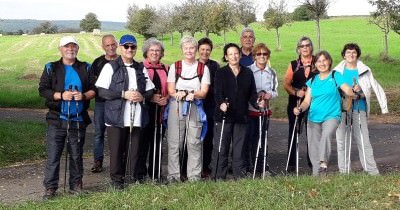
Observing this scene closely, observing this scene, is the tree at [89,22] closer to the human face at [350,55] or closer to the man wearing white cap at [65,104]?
the man wearing white cap at [65,104]

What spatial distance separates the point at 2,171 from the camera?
945 centimetres

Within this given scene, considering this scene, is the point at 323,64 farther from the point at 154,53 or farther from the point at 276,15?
the point at 276,15

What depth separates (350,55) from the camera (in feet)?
26.8

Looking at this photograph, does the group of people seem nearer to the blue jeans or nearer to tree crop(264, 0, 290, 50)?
the blue jeans

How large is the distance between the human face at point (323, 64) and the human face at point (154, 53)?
237cm

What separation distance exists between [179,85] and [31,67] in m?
33.8

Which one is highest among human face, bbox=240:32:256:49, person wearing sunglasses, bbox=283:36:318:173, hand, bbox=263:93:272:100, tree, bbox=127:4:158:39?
tree, bbox=127:4:158:39

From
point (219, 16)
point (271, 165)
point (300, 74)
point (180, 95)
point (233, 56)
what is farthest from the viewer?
point (219, 16)

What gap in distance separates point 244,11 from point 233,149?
3521cm

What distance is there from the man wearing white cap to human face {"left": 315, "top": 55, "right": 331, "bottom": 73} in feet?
10.9

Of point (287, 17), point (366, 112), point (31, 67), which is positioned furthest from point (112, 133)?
point (287, 17)

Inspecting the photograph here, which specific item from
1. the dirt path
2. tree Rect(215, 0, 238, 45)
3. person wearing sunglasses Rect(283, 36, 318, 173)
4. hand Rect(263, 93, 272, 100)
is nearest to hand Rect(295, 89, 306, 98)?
person wearing sunglasses Rect(283, 36, 318, 173)

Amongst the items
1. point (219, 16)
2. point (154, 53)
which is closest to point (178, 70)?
point (154, 53)

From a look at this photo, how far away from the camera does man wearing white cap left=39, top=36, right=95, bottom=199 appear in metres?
7.38
